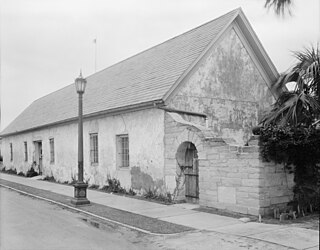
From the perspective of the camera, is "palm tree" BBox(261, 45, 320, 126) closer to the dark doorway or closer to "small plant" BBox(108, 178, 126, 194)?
"small plant" BBox(108, 178, 126, 194)

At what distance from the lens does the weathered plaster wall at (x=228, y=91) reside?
46.0 ft

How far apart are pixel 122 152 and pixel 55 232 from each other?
7.90 meters

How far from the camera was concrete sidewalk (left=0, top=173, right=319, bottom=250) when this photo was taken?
7.43m

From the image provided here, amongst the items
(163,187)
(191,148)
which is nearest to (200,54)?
(191,148)

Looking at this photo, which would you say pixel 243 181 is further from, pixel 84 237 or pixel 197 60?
pixel 197 60

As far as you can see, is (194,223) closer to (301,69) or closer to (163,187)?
(163,187)

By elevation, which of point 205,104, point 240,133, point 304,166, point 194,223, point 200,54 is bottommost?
point 194,223

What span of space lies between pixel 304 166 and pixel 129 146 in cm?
689

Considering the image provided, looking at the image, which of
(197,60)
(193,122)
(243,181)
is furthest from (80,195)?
(197,60)

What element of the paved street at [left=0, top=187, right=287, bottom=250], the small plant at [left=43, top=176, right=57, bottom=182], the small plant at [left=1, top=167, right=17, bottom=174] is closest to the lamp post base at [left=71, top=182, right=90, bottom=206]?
the paved street at [left=0, top=187, right=287, bottom=250]

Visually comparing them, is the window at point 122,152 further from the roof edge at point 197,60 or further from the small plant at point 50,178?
the small plant at point 50,178

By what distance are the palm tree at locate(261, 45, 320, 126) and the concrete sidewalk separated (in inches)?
126

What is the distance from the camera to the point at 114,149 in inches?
638

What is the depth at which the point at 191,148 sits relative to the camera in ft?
41.8
